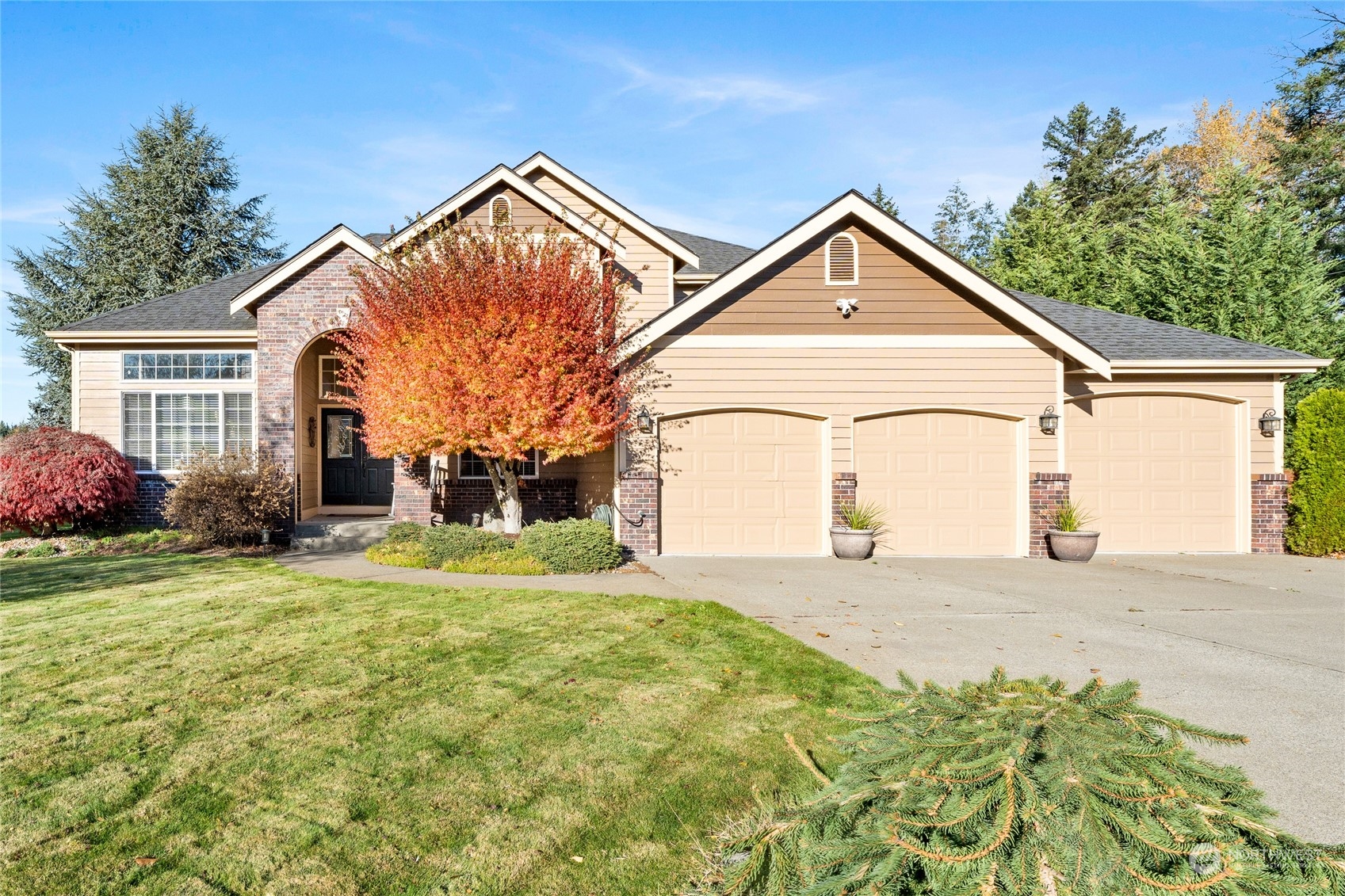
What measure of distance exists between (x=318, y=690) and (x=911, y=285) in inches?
417

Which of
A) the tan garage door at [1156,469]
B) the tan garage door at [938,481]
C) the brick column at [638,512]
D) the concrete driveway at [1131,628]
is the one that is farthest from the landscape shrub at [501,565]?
the tan garage door at [1156,469]

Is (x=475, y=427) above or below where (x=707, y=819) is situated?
above

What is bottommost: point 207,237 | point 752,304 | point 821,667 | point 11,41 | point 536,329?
point 821,667

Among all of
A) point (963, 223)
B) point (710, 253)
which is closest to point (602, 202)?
point (710, 253)

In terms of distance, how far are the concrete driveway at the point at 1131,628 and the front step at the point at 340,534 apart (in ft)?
17.3

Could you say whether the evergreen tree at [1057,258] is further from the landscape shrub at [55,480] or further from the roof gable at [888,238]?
the landscape shrub at [55,480]

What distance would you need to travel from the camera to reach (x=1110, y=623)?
720 centimetres


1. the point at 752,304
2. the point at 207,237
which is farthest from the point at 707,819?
the point at 207,237

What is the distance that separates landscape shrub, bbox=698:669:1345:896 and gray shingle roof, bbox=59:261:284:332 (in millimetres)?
14491

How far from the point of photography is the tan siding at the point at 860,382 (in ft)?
39.2

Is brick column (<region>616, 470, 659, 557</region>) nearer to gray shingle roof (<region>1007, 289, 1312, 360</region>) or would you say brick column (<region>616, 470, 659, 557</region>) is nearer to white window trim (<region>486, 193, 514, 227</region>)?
white window trim (<region>486, 193, 514, 227</region>)

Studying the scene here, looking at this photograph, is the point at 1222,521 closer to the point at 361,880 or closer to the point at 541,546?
the point at 541,546

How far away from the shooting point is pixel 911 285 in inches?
472

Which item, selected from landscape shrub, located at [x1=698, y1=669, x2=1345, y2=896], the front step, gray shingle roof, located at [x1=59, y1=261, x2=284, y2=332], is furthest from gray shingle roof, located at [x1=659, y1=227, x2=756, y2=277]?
landscape shrub, located at [x1=698, y1=669, x2=1345, y2=896]
